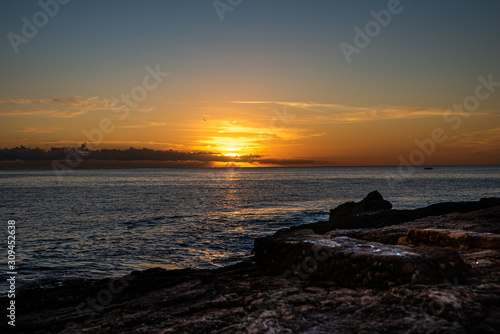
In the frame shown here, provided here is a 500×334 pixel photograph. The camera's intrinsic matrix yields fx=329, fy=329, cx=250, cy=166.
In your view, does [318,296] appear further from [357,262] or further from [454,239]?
[454,239]

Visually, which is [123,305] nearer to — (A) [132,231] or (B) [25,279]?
(B) [25,279]

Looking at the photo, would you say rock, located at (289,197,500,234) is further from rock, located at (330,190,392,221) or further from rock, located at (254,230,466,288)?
rock, located at (254,230,466,288)

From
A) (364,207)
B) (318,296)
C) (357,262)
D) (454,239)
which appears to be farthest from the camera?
(364,207)

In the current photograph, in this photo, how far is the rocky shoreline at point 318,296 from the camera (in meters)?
5.37

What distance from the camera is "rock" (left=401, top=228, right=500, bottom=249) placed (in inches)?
334

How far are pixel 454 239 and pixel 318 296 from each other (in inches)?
191

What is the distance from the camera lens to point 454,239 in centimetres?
895

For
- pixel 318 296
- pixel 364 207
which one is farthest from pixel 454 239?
pixel 364 207

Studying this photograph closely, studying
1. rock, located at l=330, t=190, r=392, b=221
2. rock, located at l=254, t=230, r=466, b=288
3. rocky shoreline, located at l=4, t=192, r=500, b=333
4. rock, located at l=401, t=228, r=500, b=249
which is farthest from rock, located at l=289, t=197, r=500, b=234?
rock, located at l=254, t=230, r=466, b=288

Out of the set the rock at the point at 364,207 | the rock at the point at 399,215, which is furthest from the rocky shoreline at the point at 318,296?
the rock at the point at 364,207

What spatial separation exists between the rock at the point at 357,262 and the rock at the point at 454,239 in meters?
2.05

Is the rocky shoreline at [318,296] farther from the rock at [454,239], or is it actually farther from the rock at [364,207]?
the rock at [364,207]

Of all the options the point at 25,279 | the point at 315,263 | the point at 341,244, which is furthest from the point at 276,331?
the point at 25,279

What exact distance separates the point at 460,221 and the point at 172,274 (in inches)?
448
